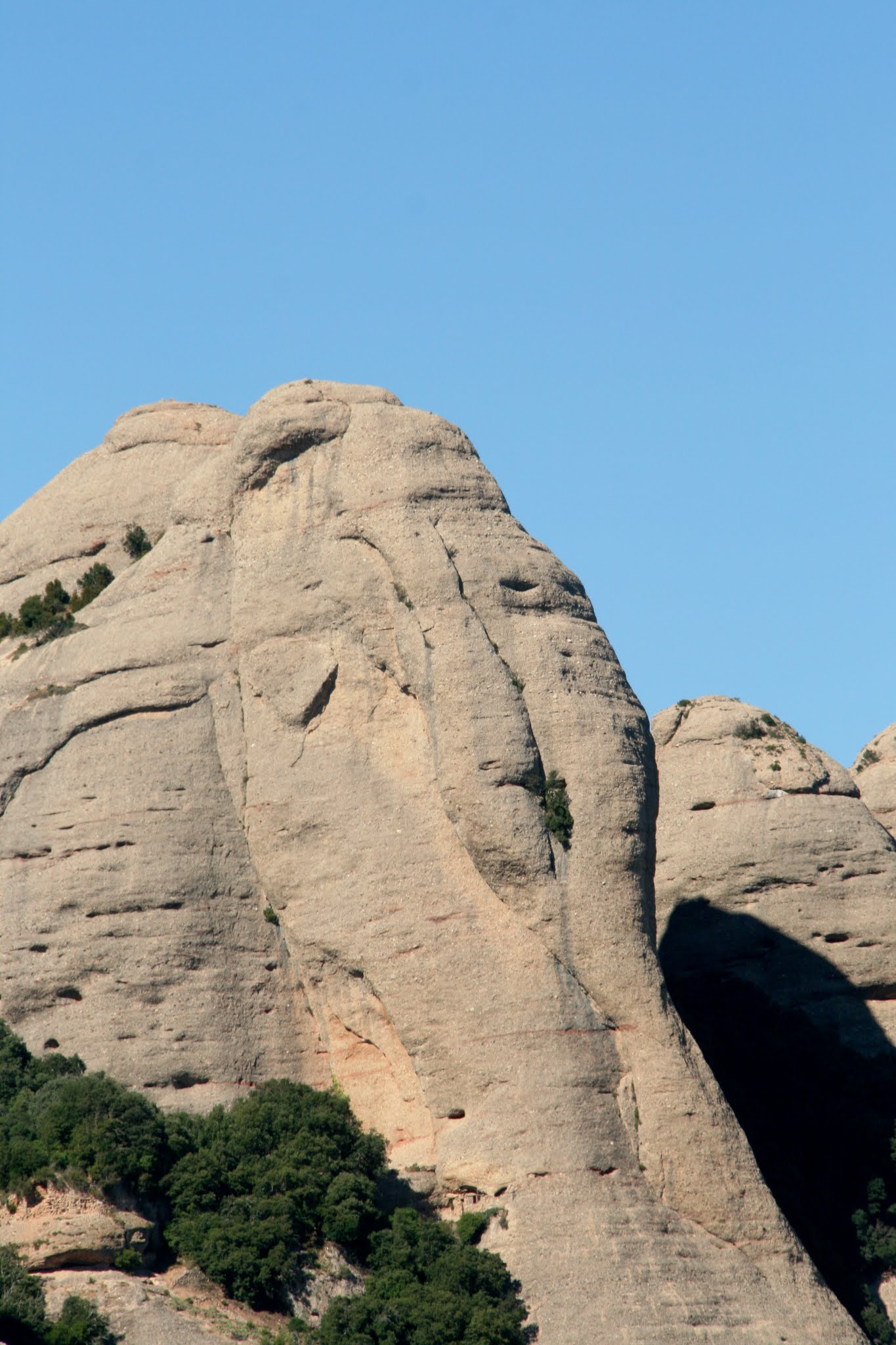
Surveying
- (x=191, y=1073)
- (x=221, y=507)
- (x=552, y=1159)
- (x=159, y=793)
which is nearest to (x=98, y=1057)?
(x=191, y=1073)

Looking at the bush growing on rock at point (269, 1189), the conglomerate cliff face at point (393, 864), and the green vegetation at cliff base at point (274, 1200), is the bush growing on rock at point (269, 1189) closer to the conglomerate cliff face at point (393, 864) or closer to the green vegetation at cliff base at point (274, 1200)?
the green vegetation at cliff base at point (274, 1200)

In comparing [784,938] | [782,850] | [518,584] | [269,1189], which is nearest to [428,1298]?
[269,1189]

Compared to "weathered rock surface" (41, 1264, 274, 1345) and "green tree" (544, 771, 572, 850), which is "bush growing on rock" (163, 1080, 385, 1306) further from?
A: "green tree" (544, 771, 572, 850)

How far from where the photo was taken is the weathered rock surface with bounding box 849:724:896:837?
213 feet

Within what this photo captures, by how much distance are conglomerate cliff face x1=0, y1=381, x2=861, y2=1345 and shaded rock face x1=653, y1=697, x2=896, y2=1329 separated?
1130 cm

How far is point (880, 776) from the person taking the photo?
65.8m

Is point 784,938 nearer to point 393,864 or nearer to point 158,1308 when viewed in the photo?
point 393,864

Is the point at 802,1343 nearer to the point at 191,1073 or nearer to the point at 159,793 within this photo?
the point at 191,1073

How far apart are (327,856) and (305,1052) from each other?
4.18 meters

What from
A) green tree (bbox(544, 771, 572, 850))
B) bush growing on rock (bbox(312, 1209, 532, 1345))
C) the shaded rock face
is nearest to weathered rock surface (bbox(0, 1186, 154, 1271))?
bush growing on rock (bbox(312, 1209, 532, 1345))

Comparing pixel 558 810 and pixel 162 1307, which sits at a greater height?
pixel 558 810

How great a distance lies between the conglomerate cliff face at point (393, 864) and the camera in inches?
1620

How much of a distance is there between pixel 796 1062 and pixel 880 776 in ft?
42.4

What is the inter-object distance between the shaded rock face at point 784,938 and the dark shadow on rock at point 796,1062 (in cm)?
4
